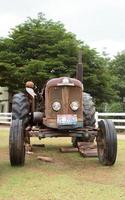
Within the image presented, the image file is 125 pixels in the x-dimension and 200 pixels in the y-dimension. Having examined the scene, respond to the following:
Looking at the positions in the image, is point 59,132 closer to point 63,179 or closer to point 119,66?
point 63,179

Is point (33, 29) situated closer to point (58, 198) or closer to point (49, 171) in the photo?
point (49, 171)

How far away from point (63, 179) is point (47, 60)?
1080 inches

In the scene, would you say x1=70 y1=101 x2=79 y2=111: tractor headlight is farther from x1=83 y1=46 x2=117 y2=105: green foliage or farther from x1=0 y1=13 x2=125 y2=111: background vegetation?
x1=83 y1=46 x2=117 y2=105: green foliage

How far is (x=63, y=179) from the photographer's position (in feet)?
29.8

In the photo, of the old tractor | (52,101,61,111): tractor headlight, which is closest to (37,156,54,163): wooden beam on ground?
the old tractor

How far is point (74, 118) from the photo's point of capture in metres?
11.0

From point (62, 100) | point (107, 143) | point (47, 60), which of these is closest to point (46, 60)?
point (47, 60)

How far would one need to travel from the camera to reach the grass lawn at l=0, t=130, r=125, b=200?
7.80m

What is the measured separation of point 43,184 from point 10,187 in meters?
0.58

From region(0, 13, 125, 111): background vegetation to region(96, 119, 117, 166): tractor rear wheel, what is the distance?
23.1 m

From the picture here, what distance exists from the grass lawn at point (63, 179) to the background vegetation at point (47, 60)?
76.9 feet

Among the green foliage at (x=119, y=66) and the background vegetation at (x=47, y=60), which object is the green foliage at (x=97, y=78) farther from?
the green foliage at (x=119, y=66)

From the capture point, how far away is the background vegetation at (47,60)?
3547cm

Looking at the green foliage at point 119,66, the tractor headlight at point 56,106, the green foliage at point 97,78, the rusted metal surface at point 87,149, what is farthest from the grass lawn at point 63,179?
the green foliage at point 119,66
